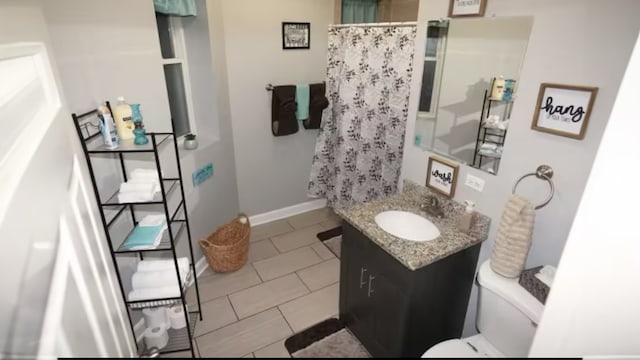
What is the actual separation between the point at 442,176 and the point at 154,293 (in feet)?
5.37

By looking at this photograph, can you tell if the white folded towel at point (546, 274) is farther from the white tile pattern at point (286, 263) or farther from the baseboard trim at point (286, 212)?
the baseboard trim at point (286, 212)

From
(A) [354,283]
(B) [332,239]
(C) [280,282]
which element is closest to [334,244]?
(B) [332,239]

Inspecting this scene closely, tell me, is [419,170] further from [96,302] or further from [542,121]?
[96,302]

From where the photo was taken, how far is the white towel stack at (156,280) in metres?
1.58

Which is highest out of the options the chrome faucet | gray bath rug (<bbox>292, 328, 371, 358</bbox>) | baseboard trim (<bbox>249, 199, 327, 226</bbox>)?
gray bath rug (<bbox>292, 328, 371, 358</bbox>)

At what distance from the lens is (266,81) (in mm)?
2814

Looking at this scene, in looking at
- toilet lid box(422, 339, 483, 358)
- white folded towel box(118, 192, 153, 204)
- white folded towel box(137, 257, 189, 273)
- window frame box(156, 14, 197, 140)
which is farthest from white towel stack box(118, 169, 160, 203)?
toilet lid box(422, 339, 483, 358)

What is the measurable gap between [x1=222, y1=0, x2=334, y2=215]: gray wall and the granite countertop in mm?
1466

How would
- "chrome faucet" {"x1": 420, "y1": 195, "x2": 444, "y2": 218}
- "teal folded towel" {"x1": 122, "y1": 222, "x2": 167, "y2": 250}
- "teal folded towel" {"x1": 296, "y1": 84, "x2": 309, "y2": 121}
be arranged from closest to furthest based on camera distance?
"teal folded towel" {"x1": 122, "y1": 222, "x2": 167, "y2": 250}, "chrome faucet" {"x1": 420, "y1": 195, "x2": 444, "y2": 218}, "teal folded towel" {"x1": 296, "y1": 84, "x2": 309, "y2": 121}

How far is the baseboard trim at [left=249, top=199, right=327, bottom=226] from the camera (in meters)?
3.26

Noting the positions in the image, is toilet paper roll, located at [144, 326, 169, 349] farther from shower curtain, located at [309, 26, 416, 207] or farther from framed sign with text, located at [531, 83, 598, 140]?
shower curtain, located at [309, 26, 416, 207]

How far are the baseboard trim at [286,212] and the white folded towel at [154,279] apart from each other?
1560 millimetres

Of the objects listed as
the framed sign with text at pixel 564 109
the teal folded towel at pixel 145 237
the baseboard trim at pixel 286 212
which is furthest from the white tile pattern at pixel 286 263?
the framed sign with text at pixel 564 109

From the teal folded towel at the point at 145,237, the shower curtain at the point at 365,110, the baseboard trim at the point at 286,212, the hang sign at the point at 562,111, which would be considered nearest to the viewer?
the hang sign at the point at 562,111
